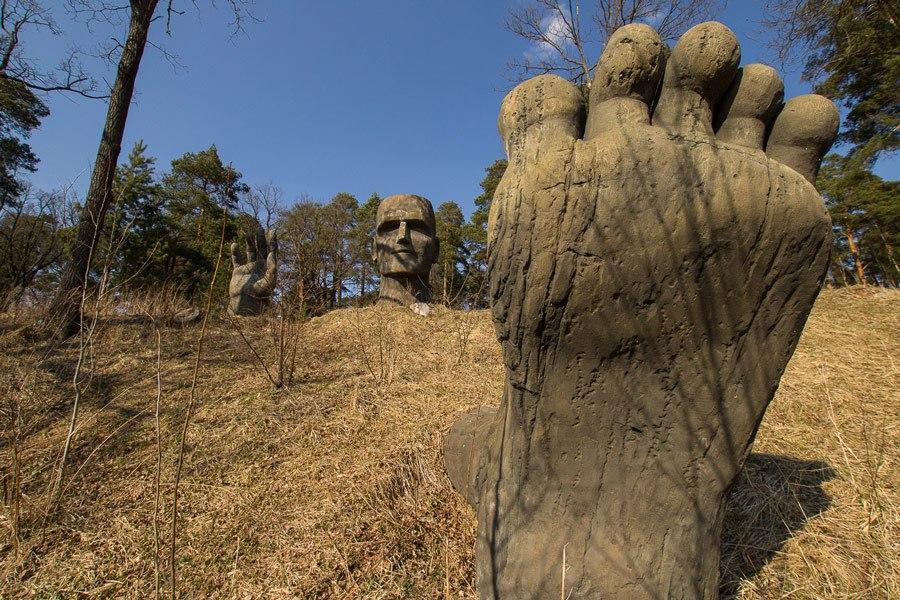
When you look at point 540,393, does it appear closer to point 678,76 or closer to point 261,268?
point 678,76

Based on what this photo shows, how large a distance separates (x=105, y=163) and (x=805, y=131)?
6.88 m

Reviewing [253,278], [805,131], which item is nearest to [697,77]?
[805,131]

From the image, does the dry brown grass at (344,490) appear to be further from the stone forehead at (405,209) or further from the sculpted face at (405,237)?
the stone forehead at (405,209)

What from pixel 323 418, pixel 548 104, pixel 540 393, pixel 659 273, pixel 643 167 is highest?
pixel 548 104

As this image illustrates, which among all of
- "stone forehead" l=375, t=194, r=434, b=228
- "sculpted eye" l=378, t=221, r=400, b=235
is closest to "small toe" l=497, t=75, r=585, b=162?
"stone forehead" l=375, t=194, r=434, b=228

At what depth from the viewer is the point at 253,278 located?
8.13 meters

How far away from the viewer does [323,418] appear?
2.95m

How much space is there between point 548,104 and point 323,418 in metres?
2.64

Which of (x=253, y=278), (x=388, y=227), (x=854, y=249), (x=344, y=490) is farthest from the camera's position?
→ (x=854, y=249)

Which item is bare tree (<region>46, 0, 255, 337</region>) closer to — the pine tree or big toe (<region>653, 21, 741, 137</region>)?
big toe (<region>653, 21, 741, 137</region>)

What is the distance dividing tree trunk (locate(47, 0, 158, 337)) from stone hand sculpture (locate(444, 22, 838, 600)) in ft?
18.4

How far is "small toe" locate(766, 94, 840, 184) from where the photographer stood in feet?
3.59

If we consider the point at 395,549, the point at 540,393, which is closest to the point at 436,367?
the point at 395,549

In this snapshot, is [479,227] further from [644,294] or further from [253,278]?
[644,294]
